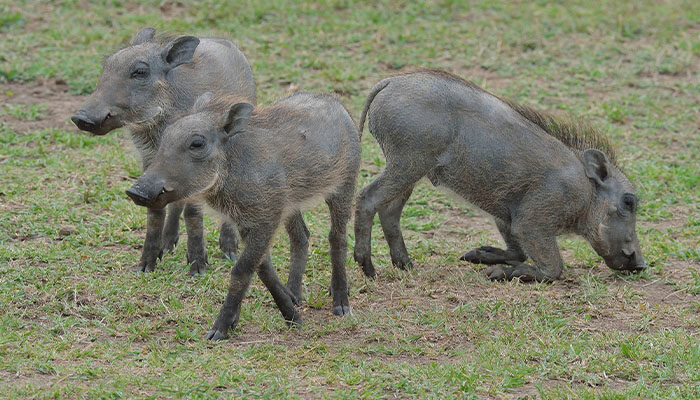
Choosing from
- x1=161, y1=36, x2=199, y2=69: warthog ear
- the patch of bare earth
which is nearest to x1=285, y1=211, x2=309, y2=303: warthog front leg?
x1=161, y1=36, x2=199, y2=69: warthog ear

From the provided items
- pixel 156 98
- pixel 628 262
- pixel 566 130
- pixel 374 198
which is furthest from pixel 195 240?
pixel 628 262

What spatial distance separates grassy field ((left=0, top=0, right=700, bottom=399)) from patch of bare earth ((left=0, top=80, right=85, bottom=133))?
27 millimetres

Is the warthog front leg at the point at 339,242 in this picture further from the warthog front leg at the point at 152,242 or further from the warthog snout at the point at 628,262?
the warthog snout at the point at 628,262

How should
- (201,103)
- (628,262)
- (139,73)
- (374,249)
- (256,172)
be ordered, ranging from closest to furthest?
1. (256,172)
2. (201,103)
3. (139,73)
4. (628,262)
5. (374,249)

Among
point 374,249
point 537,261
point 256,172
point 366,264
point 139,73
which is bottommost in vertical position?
point 374,249

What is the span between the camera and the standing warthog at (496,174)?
6.52 m

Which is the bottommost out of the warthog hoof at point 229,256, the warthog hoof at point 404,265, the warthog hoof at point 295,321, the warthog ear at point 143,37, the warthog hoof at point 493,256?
the warthog hoof at point 493,256

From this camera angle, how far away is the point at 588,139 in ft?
22.7

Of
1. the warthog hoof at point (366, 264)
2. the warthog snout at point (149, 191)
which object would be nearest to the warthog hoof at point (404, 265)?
the warthog hoof at point (366, 264)

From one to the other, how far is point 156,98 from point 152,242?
0.89 metres

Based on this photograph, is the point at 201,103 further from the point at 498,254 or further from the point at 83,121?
the point at 498,254

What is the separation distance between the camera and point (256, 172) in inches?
213

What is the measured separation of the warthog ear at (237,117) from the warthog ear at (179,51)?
126 centimetres

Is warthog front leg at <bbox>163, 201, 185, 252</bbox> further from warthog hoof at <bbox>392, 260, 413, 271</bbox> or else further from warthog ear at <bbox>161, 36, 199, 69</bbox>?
warthog hoof at <bbox>392, 260, 413, 271</bbox>
